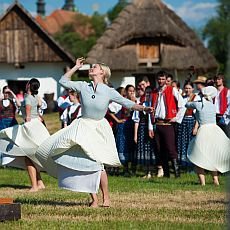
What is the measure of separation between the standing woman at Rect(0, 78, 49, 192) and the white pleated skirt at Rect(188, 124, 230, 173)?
2589 millimetres

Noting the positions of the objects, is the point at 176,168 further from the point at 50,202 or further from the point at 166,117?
the point at 50,202

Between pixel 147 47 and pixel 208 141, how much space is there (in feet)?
121

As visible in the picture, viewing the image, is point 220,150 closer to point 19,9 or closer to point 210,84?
point 210,84

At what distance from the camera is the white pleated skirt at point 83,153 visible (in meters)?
10.6

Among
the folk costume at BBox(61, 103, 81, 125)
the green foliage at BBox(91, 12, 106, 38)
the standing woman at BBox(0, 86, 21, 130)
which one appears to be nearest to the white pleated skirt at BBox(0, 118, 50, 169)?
the folk costume at BBox(61, 103, 81, 125)

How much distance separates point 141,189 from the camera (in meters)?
13.2

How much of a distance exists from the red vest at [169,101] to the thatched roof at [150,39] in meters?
32.3

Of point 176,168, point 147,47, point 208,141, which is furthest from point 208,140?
point 147,47

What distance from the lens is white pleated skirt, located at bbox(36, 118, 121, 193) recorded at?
10586 mm

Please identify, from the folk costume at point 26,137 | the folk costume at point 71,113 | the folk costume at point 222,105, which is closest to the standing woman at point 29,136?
the folk costume at point 26,137

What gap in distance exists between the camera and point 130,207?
10.7m

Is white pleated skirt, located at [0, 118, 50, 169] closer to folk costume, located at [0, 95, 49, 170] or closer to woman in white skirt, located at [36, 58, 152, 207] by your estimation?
folk costume, located at [0, 95, 49, 170]

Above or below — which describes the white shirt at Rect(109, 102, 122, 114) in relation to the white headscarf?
below

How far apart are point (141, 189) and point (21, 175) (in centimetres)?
443
